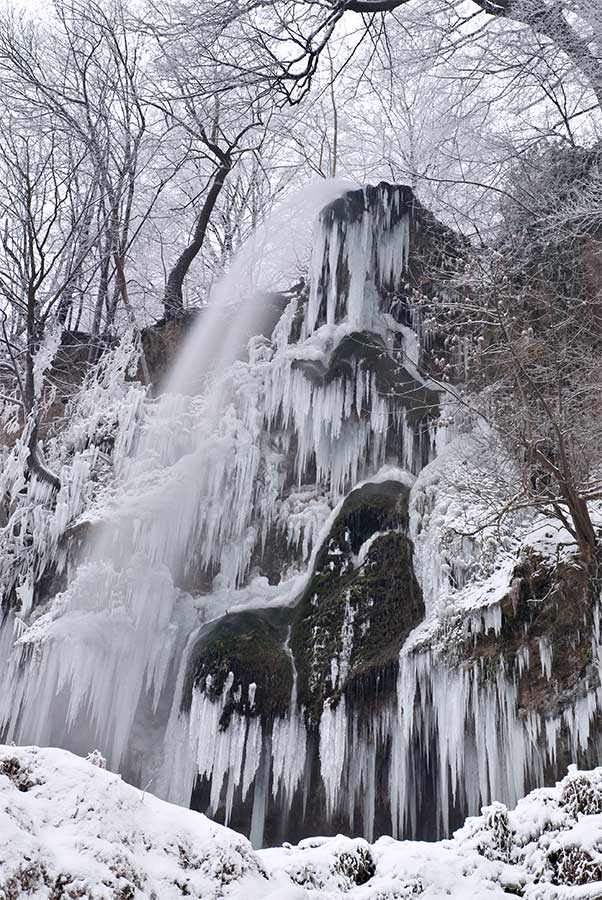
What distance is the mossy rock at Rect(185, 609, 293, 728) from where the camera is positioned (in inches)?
325

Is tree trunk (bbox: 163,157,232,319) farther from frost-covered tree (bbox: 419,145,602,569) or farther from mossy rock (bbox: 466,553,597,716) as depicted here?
mossy rock (bbox: 466,553,597,716)

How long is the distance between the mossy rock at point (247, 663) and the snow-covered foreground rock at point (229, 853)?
3.88 meters

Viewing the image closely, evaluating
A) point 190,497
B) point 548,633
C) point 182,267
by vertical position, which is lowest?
point 548,633

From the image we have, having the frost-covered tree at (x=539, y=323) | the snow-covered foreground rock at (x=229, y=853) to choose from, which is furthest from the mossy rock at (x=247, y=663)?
the snow-covered foreground rock at (x=229, y=853)

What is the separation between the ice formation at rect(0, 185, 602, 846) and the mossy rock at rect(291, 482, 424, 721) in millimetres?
127

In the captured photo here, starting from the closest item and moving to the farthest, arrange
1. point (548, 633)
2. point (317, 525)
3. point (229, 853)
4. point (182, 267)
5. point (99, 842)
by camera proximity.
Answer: point (99, 842) < point (229, 853) < point (548, 633) < point (317, 525) < point (182, 267)

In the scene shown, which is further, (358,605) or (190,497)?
(190,497)

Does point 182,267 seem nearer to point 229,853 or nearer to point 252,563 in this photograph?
point 252,563

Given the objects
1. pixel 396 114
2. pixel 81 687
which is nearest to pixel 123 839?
pixel 81 687

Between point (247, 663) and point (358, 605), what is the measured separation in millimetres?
1420

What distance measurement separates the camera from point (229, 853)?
3641 millimetres

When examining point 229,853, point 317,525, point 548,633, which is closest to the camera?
point 229,853

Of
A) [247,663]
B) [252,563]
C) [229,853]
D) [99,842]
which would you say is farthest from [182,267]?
[99,842]

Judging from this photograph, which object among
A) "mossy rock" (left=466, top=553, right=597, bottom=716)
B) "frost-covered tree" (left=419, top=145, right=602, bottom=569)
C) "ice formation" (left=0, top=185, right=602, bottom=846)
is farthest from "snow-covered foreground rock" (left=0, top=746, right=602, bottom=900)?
"frost-covered tree" (left=419, top=145, right=602, bottom=569)
